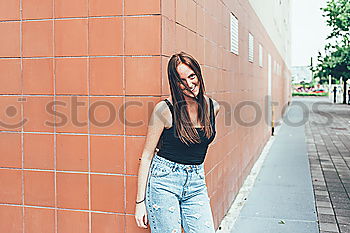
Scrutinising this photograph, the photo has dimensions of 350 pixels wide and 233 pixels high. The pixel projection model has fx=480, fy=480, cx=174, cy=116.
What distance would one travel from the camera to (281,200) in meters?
6.29

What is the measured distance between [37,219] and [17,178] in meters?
0.33

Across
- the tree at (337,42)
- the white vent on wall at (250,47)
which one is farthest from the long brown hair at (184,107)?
the tree at (337,42)

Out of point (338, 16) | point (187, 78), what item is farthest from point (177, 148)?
point (338, 16)

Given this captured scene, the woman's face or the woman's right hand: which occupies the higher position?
the woman's face

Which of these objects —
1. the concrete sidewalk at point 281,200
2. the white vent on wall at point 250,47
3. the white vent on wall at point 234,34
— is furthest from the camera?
the white vent on wall at point 250,47

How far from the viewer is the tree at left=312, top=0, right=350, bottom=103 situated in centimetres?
3095

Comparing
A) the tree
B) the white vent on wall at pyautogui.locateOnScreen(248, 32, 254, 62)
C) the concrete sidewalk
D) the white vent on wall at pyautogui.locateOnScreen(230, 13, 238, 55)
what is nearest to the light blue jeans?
the concrete sidewalk

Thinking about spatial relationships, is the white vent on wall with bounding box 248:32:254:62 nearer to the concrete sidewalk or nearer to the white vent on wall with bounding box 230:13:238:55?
the white vent on wall with bounding box 230:13:238:55

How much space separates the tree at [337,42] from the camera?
31.0 meters

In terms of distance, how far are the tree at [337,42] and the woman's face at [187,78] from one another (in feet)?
98.4

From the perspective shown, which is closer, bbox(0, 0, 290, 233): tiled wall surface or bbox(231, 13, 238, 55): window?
bbox(0, 0, 290, 233): tiled wall surface

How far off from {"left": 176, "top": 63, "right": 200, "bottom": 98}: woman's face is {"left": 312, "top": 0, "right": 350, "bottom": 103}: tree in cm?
2998

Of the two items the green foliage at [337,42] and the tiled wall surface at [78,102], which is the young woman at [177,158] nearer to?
the tiled wall surface at [78,102]

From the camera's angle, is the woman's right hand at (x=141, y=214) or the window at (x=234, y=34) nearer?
the woman's right hand at (x=141, y=214)
